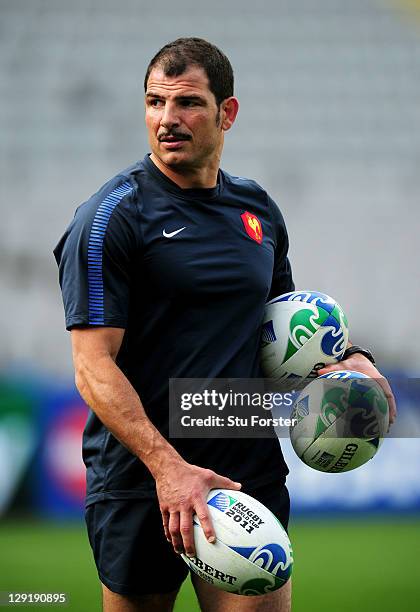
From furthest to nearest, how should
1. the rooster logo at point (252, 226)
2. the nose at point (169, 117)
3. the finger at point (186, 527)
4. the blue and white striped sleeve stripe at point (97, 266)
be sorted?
the rooster logo at point (252, 226) < the nose at point (169, 117) < the blue and white striped sleeve stripe at point (97, 266) < the finger at point (186, 527)

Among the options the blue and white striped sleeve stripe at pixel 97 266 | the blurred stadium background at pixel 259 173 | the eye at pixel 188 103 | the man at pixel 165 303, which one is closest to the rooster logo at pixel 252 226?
the man at pixel 165 303

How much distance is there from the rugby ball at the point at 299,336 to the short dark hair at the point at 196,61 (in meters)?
0.62

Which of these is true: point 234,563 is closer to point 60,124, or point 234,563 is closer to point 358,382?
point 358,382

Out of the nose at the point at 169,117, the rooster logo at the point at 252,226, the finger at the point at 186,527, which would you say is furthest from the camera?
the rooster logo at the point at 252,226

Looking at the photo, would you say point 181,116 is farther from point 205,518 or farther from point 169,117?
point 205,518

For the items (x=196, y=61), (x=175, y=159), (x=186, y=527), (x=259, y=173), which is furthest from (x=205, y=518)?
(x=259, y=173)

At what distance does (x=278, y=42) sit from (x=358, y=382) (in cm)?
520

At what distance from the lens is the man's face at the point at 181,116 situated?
267 centimetres

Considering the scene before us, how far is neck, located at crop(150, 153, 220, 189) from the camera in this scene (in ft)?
9.17

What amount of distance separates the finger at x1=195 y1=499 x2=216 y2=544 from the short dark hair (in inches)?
43.7

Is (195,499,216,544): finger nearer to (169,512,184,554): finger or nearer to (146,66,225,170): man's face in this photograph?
(169,512,184,554): finger

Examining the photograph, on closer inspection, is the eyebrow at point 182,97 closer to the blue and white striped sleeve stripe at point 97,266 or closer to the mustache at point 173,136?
the mustache at point 173,136

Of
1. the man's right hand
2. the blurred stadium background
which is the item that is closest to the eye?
the man's right hand

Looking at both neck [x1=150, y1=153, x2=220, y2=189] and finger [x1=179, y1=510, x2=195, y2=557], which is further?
neck [x1=150, y1=153, x2=220, y2=189]
